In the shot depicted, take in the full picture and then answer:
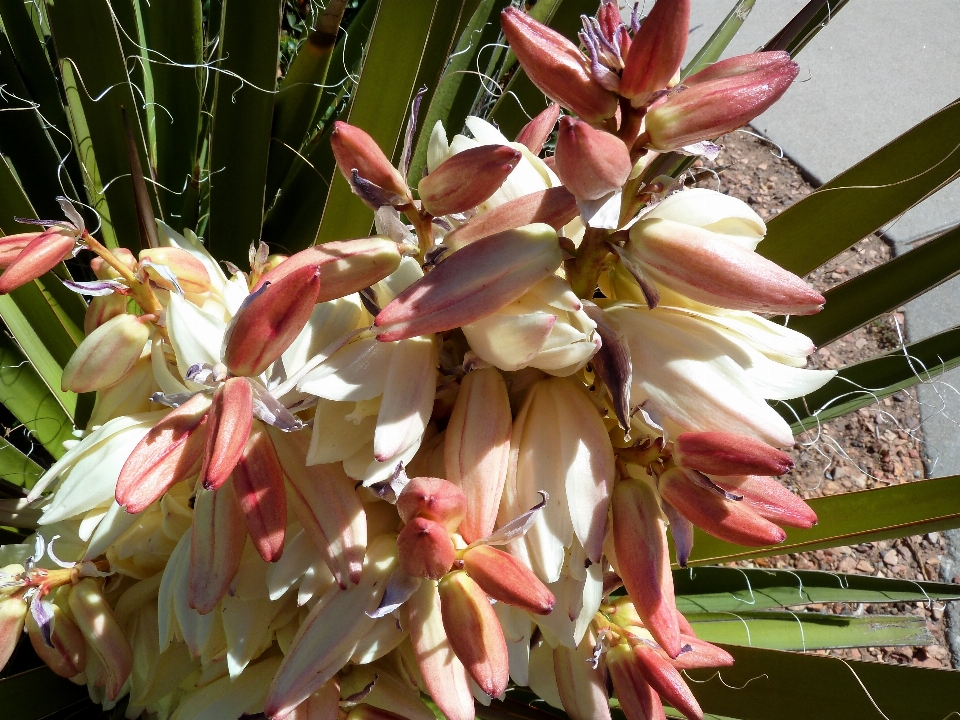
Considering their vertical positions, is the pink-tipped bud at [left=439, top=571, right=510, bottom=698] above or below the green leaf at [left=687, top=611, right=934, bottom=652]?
above

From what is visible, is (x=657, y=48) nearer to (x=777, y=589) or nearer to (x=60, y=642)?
(x=60, y=642)

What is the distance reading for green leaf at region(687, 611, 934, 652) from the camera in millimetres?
894

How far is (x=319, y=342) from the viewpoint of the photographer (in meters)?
0.48

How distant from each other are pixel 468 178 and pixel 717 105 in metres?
0.13

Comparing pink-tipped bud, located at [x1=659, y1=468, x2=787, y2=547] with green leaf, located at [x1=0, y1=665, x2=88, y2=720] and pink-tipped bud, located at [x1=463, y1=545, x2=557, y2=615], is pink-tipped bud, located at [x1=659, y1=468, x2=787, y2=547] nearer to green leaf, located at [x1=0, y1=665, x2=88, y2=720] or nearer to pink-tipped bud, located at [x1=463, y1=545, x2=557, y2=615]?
pink-tipped bud, located at [x1=463, y1=545, x2=557, y2=615]

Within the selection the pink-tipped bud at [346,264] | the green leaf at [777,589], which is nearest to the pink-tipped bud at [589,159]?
the pink-tipped bud at [346,264]

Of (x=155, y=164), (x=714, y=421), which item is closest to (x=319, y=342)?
(x=714, y=421)

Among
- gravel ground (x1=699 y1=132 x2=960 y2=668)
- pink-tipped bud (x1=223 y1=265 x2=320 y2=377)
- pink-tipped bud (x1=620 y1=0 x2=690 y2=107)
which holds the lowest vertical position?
gravel ground (x1=699 y1=132 x2=960 y2=668)

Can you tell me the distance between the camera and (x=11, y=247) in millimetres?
520

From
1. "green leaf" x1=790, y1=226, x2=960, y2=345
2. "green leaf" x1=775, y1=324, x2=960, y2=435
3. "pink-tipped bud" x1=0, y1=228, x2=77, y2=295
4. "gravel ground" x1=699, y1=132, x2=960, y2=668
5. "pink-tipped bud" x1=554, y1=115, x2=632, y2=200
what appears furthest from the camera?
"gravel ground" x1=699, y1=132, x2=960, y2=668

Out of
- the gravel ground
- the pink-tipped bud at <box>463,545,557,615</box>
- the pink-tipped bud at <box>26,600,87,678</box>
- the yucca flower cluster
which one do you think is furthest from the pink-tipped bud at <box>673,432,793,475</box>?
the gravel ground

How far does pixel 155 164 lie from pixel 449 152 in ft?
2.08

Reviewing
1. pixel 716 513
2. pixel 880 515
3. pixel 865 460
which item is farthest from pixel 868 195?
pixel 865 460

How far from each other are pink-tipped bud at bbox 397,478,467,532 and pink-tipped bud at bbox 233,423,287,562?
7 centimetres
